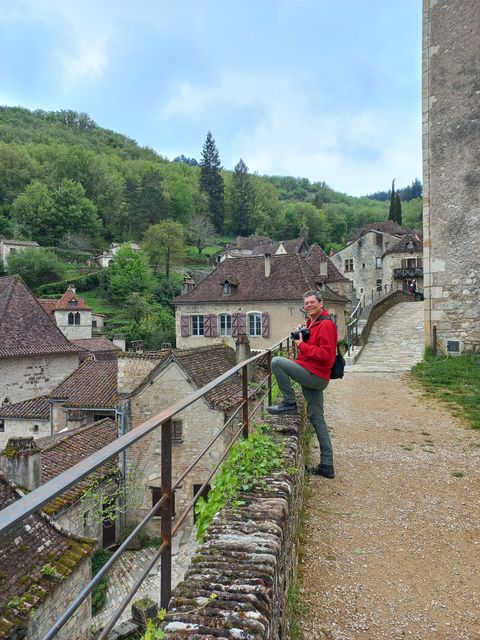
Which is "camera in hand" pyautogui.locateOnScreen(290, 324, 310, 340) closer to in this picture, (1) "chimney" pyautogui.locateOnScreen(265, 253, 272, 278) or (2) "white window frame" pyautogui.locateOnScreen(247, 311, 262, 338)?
(2) "white window frame" pyautogui.locateOnScreen(247, 311, 262, 338)

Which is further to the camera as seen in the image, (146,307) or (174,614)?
(146,307)

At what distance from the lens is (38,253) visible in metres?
61.9

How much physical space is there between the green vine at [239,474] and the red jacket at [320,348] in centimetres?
96

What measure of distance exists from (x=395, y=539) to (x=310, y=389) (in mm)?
1744

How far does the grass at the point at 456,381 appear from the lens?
342 inches

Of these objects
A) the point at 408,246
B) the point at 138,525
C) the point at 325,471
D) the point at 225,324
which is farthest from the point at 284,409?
the point at 408,246

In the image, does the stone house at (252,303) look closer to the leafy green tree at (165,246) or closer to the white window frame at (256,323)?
the white window frame at (256,323)

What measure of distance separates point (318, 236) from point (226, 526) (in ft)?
334

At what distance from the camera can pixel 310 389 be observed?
16.5 feet

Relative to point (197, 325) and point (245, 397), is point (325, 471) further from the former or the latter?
point (197, 325)

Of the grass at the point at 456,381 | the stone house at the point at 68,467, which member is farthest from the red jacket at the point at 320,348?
the stone house at the point at 68,467

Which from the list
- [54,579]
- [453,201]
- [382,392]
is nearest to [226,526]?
[54,579]

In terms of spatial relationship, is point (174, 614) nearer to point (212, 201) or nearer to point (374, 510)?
point (374, 510)

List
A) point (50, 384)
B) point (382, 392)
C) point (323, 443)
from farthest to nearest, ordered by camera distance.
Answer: point (50, 384), point (382, 392), point (323, 443)
